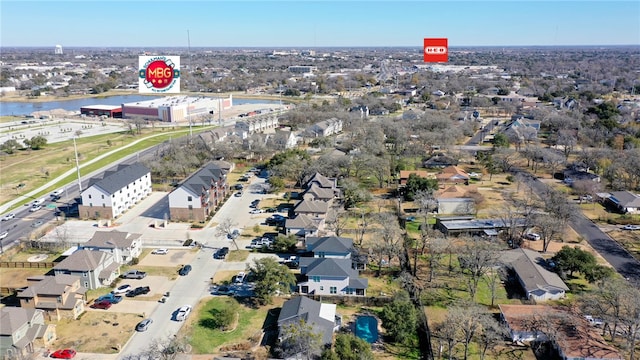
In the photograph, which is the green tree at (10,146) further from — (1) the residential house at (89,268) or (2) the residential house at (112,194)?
(1) the residential house at (89,268)

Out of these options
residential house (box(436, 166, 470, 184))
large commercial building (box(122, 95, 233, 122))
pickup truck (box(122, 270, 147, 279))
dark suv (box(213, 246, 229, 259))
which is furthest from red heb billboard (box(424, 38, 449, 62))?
large commercial building (box(122, 95, 233, 122))

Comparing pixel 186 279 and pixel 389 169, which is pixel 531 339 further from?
pixel 389 169

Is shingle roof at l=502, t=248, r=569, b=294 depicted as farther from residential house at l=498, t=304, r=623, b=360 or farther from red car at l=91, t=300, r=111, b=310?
red car at l=91, t=300, r=111, b=310

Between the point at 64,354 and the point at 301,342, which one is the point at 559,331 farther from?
the point at 64,354

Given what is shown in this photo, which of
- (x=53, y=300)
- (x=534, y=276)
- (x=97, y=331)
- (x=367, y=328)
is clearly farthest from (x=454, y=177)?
(x=53, y=300)

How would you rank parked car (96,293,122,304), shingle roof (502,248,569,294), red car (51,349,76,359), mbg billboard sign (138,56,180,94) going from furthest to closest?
mbg billboard sign (138,56,180,94) → shingle roof (502,248,569,294) → parked car (96,293,122,304) → red car (51,349,76,359)

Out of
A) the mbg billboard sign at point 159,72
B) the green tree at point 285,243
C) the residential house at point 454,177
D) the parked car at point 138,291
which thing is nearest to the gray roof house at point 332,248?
the green tree at point 285,243
